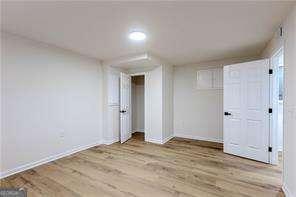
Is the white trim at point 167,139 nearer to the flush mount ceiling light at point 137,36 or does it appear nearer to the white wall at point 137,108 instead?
the white wall at point 137,108

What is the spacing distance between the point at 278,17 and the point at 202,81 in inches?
103

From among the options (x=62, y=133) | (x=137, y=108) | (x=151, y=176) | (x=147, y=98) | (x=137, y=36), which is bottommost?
(x=151, y=176)

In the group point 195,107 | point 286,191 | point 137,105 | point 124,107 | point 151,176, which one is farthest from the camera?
point 137,105

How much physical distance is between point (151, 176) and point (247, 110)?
2.25 meters

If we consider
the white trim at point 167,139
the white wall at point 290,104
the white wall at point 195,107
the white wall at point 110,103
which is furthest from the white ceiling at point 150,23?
the white trim at point 167,139

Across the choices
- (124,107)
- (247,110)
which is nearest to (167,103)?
(124,107)

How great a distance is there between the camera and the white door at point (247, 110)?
3.03m

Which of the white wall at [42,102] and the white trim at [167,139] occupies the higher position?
the white wall at [42,102]

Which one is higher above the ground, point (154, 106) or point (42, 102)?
point (42, 102)

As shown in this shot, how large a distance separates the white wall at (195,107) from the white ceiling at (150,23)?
1.49 meters

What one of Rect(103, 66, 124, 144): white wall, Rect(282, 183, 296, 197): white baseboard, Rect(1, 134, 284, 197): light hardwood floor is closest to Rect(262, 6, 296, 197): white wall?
Rect(282, 183, 296, 197): white baseboard

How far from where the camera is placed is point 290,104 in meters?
1.88

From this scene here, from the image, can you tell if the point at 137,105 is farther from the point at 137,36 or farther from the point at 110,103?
the point at 137,36

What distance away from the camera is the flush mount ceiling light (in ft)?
8.18
